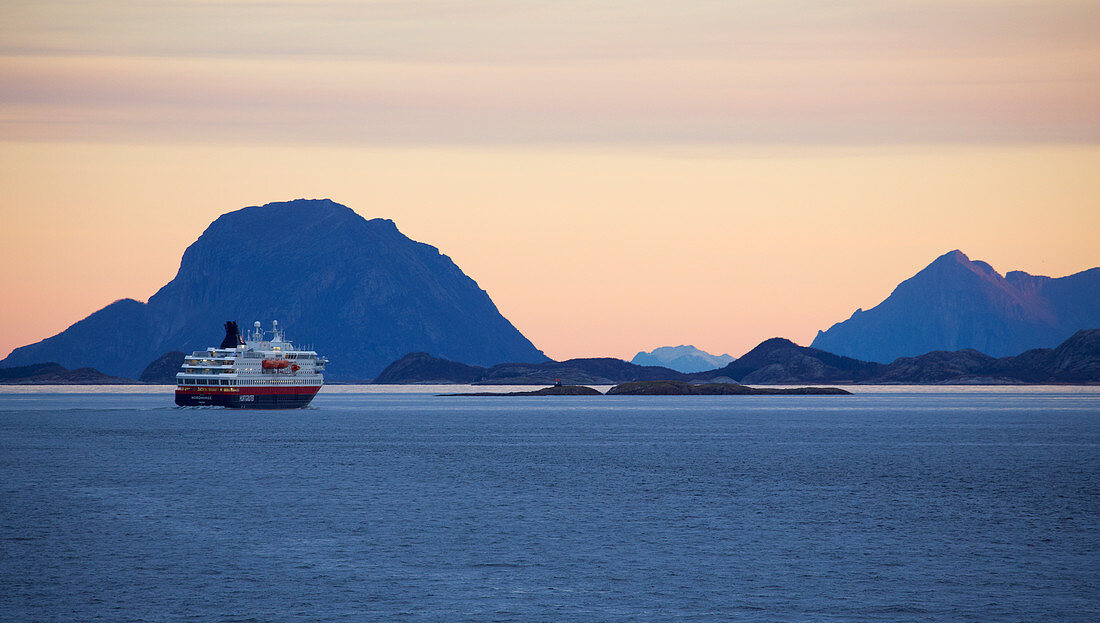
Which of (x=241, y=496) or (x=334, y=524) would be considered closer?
(x=334, y=524)

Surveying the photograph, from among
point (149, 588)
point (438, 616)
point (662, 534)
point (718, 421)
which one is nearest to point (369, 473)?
point (662, 534)

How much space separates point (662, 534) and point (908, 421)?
146 m

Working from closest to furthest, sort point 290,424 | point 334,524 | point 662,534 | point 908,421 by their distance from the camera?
point 662,534 < point 334,524 < point 290,424 < point 908,421

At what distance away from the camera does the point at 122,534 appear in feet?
173

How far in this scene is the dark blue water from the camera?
122 feet

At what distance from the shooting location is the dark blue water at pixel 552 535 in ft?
122

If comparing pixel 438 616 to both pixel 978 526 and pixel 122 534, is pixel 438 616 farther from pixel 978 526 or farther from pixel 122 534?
pixel 978 526

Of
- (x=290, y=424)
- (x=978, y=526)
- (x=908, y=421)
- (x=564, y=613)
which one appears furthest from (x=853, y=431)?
(x=564, y=613)

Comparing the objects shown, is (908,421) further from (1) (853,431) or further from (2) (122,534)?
(2) (122,534)

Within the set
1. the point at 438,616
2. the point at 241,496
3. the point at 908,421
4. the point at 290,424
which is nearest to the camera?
the point at 438,616

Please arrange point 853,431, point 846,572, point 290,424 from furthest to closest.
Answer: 1. point 290,424
2. point 853,431
3. point 846,572

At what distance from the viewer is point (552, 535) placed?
172 feet

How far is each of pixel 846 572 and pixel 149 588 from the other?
2554cm

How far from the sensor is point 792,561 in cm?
4519
